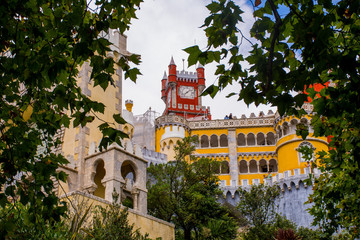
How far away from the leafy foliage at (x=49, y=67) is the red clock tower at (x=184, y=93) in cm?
5995

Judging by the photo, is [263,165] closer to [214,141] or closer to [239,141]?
[239,141]

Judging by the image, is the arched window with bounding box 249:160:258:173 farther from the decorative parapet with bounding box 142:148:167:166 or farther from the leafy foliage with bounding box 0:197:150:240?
the leafy foliage with bounding box 0:197:150:240

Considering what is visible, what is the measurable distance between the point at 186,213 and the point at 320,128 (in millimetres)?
16488

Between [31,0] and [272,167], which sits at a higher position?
[272,167]

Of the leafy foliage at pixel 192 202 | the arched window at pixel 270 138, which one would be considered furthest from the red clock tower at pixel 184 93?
the leafy foliage at pixel 192 202

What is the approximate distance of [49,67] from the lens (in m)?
5.47

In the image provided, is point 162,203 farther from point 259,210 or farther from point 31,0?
point 31,0

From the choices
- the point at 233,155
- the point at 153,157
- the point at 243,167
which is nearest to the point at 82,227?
the point at 153,157

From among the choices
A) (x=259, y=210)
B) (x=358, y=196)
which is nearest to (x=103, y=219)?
(x=358, y=196)

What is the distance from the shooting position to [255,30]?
568 centimetres

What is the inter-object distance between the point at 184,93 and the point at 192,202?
155 feet

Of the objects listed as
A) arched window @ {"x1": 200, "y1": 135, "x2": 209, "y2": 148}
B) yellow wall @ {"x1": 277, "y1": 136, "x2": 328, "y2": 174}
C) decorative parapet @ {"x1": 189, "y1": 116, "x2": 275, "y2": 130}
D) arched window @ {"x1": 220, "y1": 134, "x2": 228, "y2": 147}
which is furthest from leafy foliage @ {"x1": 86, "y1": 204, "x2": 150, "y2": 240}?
arched window @ {"x1": 220, "y1": 134, "x2": 228, "y2": 147}

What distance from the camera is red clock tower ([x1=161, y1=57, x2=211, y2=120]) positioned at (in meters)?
68.2

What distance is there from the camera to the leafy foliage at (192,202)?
74.4 ft
